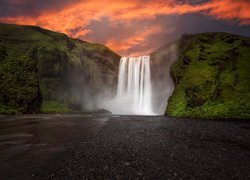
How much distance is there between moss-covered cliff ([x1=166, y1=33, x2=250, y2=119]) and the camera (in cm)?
2707

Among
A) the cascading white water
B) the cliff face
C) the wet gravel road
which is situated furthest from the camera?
the cascading white water

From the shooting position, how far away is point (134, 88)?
74688mm

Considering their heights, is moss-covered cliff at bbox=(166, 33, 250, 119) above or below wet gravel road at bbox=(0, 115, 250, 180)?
above

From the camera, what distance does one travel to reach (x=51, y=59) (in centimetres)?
7562

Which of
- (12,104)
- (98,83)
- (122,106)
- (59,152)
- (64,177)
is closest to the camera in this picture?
(64,177)

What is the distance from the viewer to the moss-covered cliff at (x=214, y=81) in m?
27.1

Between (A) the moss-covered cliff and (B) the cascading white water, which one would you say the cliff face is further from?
(A) the moss-covered cliff

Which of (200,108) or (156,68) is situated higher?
(156,68)

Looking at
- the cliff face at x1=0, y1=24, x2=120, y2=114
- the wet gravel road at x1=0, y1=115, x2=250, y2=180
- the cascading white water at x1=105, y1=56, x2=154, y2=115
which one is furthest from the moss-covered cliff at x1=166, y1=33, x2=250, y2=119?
the cliff face at x1=0, y1=24, x2=120, y2=114

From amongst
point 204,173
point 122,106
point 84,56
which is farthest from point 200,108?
point 84,56

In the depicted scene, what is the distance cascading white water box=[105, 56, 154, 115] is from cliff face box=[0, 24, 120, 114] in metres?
7.09

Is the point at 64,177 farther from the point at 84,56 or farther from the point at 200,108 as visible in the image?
the point at 84,56

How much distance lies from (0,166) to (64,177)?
9.71ft

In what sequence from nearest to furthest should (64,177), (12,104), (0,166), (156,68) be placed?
(64,177) → (0,166) → (12,104) → (156,68)
